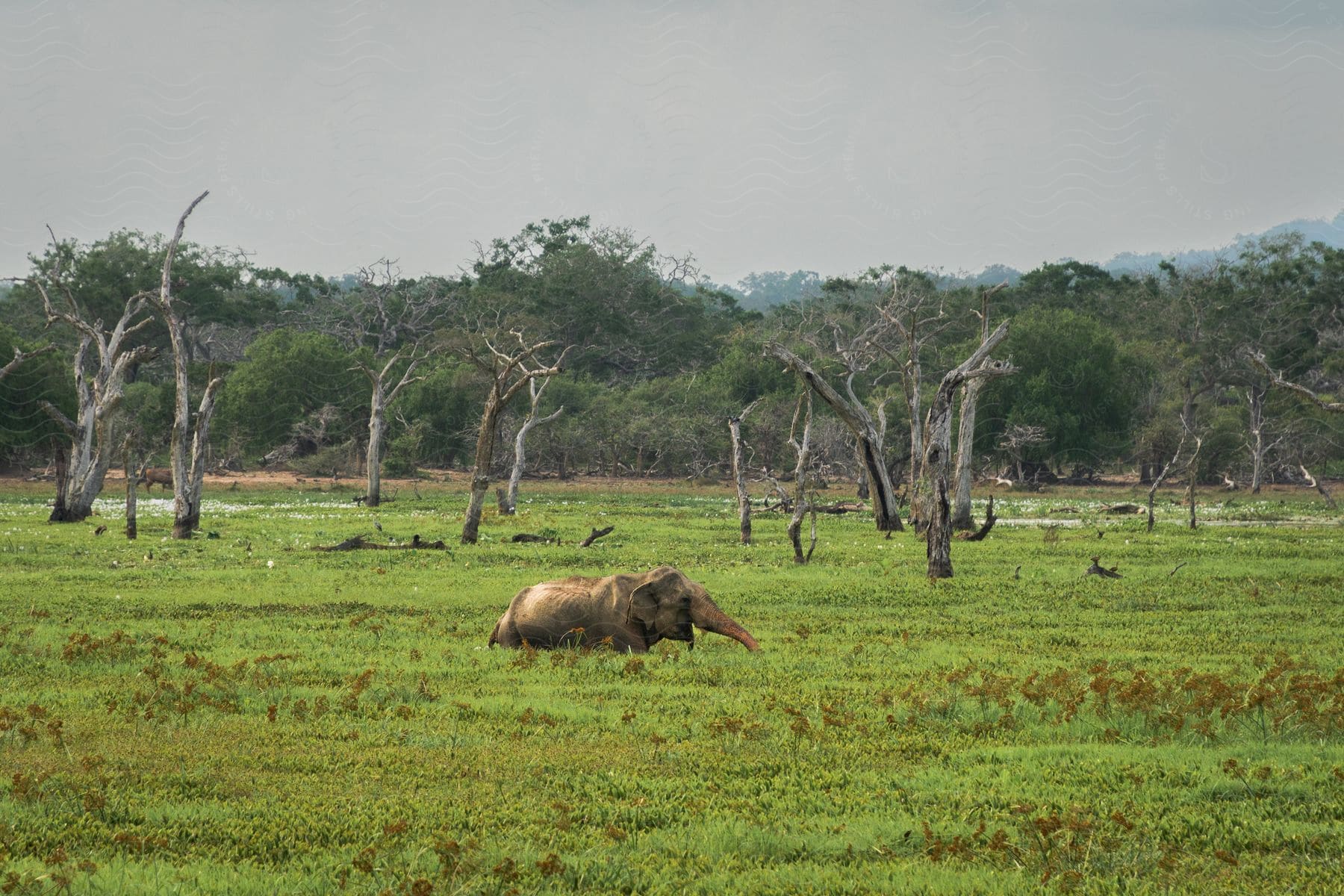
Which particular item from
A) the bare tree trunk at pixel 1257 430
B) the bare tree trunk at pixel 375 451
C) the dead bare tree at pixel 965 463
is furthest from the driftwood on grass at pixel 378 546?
the bare tree trunk at pixel 1257 430

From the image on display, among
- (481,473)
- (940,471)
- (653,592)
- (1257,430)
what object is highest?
(1257,430)

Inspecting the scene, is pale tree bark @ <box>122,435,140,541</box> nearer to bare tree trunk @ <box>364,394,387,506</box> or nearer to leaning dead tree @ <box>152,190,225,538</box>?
leaning dead tree @ <box>152,190,225,538</box>

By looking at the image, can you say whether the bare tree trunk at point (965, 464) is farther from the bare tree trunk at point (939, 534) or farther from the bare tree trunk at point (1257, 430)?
the bare tree trunk at point (1257, 430)

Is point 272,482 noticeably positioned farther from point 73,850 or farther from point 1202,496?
point 73,850

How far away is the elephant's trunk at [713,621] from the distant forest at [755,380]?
39.0 metres

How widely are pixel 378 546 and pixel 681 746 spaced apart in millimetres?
19861

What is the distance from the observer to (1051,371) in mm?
68688

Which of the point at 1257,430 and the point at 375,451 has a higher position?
the point at 1257,430

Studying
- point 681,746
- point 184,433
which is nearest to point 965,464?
point 184,433

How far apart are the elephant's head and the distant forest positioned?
38997 mm

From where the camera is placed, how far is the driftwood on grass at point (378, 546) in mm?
28250

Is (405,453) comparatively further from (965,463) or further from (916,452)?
(965,463)

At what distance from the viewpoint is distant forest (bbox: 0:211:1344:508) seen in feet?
221

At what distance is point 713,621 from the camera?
1460cm
